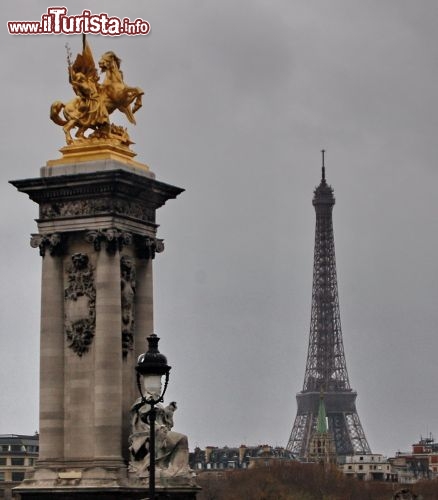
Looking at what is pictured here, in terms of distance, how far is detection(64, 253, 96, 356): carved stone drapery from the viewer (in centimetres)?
5038

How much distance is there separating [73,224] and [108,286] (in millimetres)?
1929

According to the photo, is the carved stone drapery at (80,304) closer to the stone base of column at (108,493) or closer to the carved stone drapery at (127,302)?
the carved stone drapery at (127,302)

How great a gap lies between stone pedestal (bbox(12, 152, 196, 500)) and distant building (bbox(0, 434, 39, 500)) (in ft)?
322

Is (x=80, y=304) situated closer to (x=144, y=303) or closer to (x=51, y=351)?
(x=51, y=351)

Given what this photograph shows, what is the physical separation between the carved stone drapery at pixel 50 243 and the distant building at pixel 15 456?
97891mm

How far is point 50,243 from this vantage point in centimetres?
5109

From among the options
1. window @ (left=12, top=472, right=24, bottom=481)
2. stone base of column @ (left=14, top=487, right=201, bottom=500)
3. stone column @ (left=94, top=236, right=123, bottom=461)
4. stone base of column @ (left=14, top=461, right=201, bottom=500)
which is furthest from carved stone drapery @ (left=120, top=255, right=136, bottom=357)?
window @ (left=12, top=472, right=24, bottom=481)

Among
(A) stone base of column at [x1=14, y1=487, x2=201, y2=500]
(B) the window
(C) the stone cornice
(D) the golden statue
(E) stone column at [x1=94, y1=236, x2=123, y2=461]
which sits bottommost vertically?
(A) stone base of column at [x1=14, y1=487, x2=201, y2=500]

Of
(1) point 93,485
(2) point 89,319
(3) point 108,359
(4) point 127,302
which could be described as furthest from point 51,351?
(1) point 93,485

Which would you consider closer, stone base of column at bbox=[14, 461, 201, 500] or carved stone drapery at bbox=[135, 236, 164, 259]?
stone base of column at bbox=[14, 461, 201, 500]

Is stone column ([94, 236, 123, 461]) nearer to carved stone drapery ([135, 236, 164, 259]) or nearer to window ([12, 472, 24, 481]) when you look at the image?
carved stone drapery ([135, 236, 164, 259])

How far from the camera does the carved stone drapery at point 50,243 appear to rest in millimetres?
51000

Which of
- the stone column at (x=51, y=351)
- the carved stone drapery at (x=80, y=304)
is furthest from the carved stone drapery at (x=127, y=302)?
the stone column at (x=51, y=351)

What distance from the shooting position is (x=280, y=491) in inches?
6629
